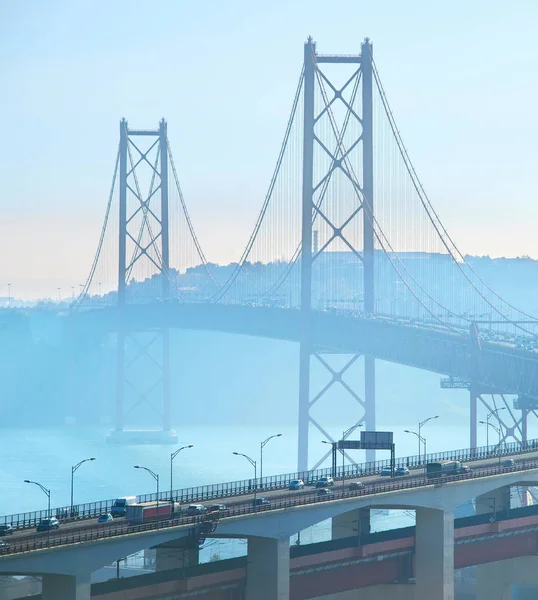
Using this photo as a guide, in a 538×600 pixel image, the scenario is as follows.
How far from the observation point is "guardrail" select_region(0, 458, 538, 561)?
3748 centimetres

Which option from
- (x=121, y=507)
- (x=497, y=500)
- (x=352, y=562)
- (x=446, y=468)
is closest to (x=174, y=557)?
(x=121, y=507)

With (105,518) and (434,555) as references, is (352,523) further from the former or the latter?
(105,518)

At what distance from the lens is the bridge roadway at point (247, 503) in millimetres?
38125

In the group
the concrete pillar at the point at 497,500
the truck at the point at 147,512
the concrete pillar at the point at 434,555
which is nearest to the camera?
the truck at the point at 147,512

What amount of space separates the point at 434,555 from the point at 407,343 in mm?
36616

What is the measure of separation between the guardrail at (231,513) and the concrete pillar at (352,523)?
0.96 m

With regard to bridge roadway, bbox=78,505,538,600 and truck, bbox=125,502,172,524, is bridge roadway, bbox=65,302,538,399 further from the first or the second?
truck, bbox=125,502,172,524

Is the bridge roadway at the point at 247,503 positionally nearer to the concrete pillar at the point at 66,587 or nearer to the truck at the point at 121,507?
the truck at the point at 121,507

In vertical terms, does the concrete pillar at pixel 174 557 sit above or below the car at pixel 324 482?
below

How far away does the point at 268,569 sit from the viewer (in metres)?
43.3

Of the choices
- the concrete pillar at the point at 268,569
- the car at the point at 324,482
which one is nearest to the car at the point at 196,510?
the concrete pillar at the point at 268,569

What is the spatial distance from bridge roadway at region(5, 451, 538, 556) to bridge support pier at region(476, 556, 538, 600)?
337 centimetres

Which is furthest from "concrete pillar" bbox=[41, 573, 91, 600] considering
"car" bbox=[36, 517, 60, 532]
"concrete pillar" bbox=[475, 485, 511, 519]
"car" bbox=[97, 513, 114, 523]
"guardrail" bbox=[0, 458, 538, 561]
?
"concrete pillar" bbox=[475, 485, 511, 519]

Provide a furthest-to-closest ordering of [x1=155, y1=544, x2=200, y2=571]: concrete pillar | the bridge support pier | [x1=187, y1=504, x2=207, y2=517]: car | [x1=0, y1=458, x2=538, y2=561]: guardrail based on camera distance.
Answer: the bridge support pier → [x1=155, y1=544, x2=200, y2=571]: concrete pillar → [x1=187, y1=504, x2=207, y2=517]: car → [x1=0, y1=458, x2=538, y2=561]: guardrail
